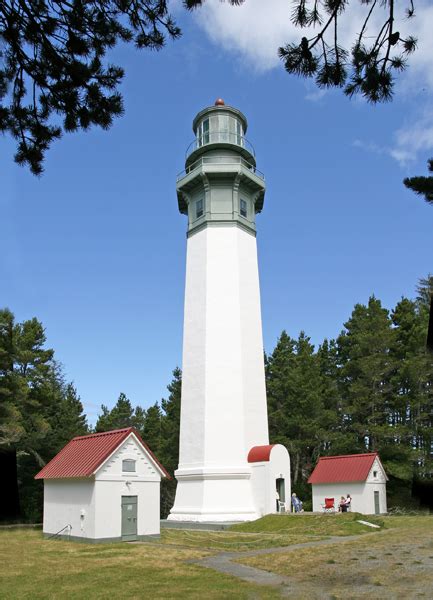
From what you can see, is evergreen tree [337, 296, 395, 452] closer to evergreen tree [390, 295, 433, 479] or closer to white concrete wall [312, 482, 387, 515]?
evergreen tree [390, 295, 433, 479]

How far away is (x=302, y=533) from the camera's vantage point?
2223 cm

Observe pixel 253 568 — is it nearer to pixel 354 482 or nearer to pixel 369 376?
pixel 354 482

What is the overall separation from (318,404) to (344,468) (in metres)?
7.59

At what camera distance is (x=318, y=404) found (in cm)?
3788

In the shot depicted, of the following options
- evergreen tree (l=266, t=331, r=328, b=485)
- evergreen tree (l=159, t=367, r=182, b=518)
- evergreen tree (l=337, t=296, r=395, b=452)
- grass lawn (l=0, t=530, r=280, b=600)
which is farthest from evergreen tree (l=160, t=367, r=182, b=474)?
grass lawn (l=0, t=530, r=280, b=600)

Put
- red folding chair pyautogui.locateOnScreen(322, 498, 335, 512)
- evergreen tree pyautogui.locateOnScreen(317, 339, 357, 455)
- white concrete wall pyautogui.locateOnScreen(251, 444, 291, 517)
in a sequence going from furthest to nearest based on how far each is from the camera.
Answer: evergreen tree pyautogui.locateOnScreen(317, 339, 357, 455) < red folding chair pyautogui.locateOnScreen(322, 498, 335, 512) < white concrete wall pyautogui.locateOnScreen(251, 444, 291, 517)

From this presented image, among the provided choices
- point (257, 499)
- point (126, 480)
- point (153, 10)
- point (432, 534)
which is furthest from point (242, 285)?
point (153, 10)

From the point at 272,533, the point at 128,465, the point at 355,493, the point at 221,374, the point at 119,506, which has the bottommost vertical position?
the point at 272,533

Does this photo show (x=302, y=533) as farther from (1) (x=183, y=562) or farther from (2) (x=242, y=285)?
(2) (x=242, y=285)

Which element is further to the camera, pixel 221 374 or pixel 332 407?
pixel 332 407

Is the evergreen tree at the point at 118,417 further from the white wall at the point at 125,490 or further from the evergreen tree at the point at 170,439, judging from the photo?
the white wall at the point at 125,490

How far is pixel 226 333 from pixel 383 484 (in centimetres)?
1176

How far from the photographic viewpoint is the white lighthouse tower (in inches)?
1069

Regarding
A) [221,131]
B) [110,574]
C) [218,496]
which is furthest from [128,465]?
[221,131]
